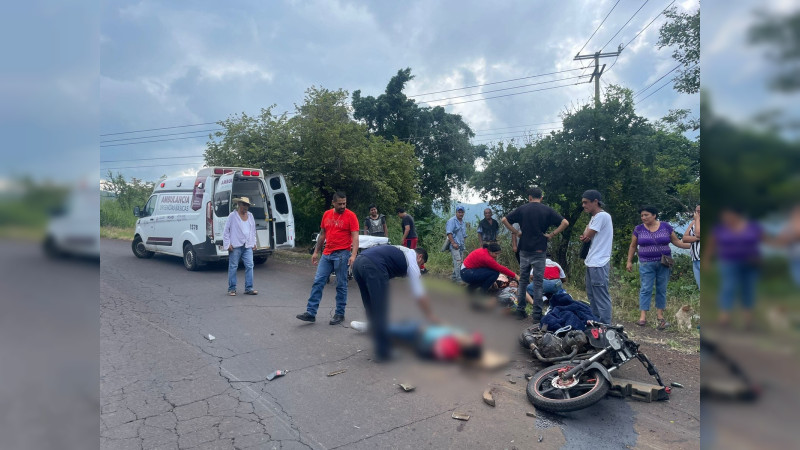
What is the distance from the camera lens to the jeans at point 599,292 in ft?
7.29

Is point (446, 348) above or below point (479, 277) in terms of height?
below

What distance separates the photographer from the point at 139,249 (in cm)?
195

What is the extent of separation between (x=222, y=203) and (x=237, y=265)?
1.08ft

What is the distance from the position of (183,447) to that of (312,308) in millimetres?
878

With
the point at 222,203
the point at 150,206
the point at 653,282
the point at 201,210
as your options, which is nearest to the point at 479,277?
the point at 222,203

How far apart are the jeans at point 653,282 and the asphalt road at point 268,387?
137cm

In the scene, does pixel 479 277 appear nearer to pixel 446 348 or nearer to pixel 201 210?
pixel 446 348

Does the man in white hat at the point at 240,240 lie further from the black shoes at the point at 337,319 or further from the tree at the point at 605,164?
the tree at the point at 605,164

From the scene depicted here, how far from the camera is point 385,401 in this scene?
2049 millimetres

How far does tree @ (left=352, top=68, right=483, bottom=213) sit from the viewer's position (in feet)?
5.62

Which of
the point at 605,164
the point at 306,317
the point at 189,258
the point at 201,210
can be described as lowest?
the point at 306,317

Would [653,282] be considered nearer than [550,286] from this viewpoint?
No

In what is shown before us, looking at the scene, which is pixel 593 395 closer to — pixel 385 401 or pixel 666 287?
pixel 385 401

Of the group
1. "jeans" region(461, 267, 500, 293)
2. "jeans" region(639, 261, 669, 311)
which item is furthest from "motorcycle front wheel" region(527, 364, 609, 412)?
"jeans" region(639, 261, 669, 311)
